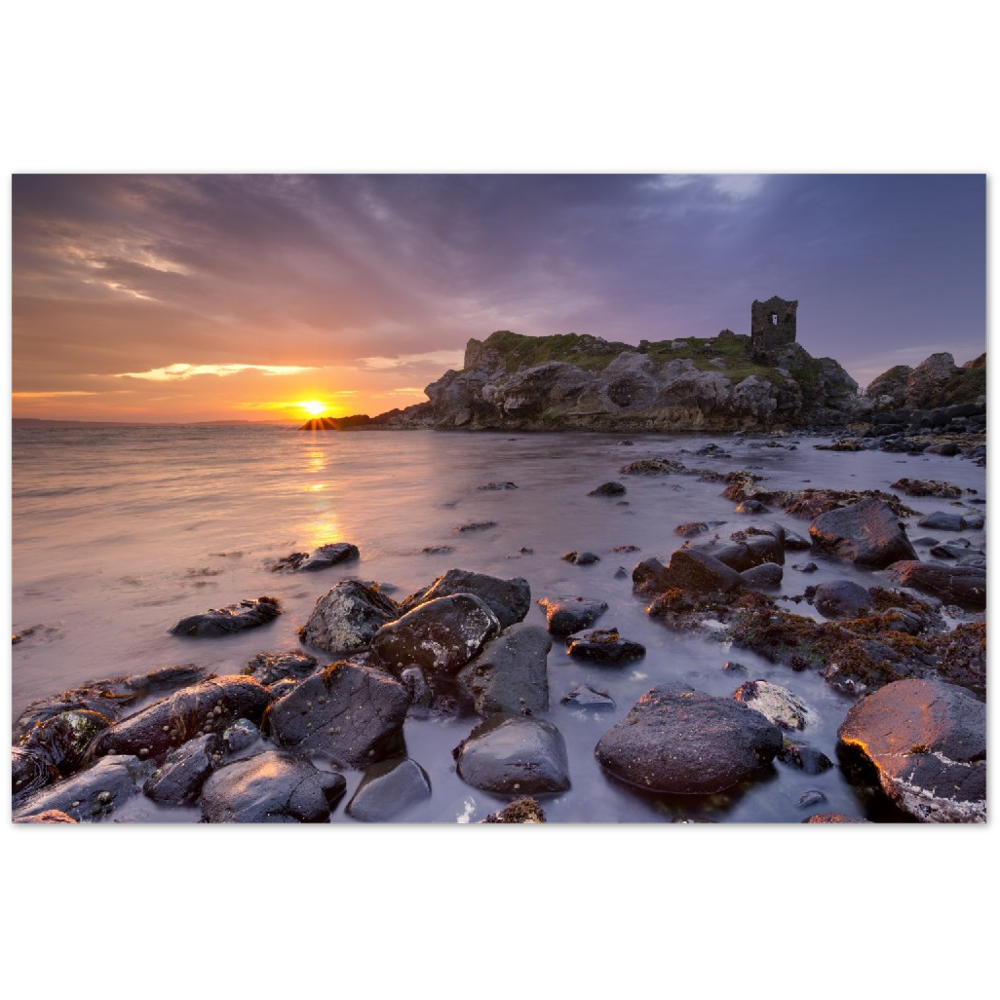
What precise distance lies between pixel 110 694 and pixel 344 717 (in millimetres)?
2191

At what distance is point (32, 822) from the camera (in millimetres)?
2697

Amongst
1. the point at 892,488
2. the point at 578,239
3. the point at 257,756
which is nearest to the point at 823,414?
the point at 892,488

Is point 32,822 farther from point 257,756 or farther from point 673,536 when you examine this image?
point 673,536

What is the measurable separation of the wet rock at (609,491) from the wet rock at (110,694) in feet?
30.9

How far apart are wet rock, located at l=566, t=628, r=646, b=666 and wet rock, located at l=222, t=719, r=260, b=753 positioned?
2.54 meters

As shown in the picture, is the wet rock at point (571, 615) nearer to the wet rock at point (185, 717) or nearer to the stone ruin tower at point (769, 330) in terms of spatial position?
the wet rock at point (185, 717)

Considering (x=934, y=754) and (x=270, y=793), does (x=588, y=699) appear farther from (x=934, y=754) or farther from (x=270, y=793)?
(x=270, y=793)

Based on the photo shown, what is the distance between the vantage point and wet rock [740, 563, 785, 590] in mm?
5637

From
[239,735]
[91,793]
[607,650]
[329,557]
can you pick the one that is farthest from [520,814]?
[329,557]

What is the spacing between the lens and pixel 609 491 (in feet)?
39.6

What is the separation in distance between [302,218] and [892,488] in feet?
46.9

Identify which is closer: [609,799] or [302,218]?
[609,799]

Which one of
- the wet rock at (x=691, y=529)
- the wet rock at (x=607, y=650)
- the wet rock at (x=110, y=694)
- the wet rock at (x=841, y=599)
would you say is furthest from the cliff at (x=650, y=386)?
the wet rock at (x=110, y=694)
